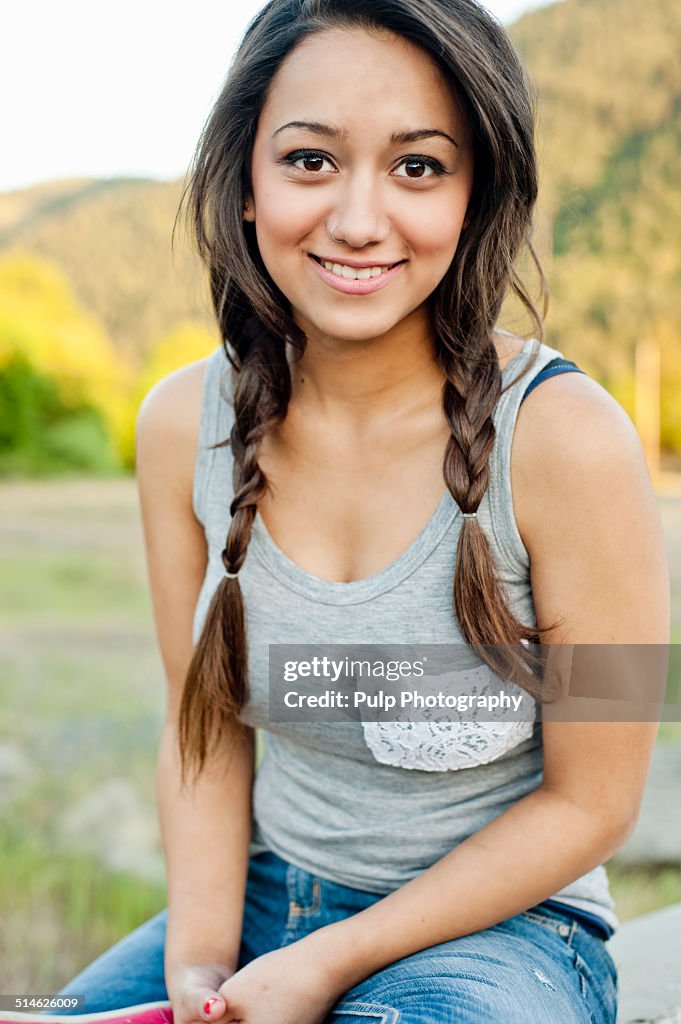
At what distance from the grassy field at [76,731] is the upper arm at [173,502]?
1095 mm

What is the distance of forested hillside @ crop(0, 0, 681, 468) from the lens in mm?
5641

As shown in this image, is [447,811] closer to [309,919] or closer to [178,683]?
A: [309,919]

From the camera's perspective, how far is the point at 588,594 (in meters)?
1.26

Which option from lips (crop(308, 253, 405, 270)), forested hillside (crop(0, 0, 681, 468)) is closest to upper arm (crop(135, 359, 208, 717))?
lips (crop(308, 253, 405, 270))

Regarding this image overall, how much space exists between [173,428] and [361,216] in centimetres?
47

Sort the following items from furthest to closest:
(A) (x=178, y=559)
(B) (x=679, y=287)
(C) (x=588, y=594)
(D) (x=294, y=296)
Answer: (B) (x=679, y=287) < (A) (x=178, y=559) < (D) (x=294, y=296) < (C) (x=588, y=594)

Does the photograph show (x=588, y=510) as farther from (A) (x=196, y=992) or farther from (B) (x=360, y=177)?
(A) (x=196, y=992)

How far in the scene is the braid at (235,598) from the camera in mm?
1422

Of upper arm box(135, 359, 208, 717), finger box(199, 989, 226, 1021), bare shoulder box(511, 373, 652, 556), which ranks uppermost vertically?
bare shoulder box(511, 373, 652, 556)

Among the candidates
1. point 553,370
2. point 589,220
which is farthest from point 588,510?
point 589,220

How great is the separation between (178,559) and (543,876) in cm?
70

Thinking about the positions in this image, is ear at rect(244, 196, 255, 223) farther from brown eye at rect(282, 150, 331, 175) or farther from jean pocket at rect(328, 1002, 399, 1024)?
jean pocket at rect(328, 1002, 399, 1024)

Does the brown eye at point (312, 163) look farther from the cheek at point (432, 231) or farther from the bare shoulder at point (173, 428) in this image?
the bare shoulder at point (173, 428)

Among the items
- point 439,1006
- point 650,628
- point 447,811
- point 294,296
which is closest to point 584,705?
point 650,628
